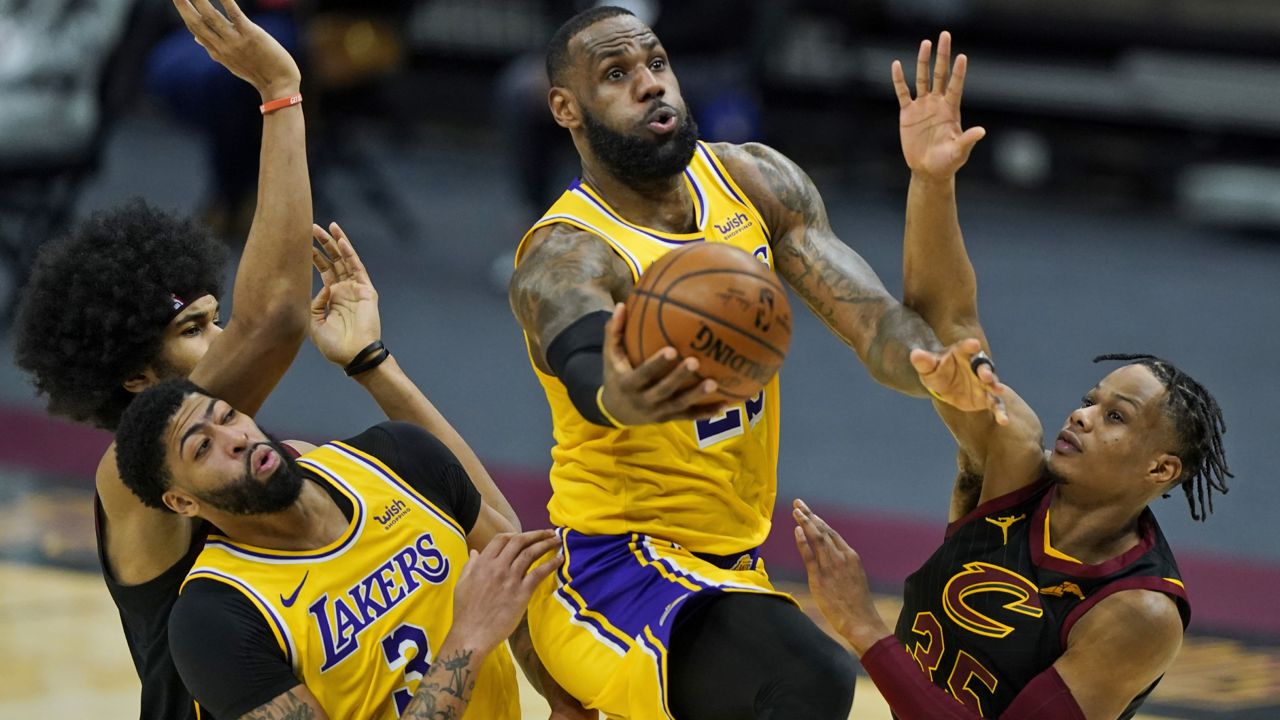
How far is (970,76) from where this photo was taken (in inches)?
526

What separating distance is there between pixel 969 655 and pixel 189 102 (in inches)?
294

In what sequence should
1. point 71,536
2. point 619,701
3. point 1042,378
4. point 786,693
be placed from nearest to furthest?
point 786,693, point 619,701, point 71,536, point 1042,378

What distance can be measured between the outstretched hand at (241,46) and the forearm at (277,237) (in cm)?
3

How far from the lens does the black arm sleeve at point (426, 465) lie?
177 inches

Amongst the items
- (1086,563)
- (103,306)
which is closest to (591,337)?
(103,306)

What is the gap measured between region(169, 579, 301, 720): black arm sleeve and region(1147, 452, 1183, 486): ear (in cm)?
209

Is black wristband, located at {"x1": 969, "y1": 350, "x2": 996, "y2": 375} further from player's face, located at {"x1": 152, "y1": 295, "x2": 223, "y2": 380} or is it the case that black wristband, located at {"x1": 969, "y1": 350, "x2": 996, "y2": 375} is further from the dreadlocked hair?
player's face, located at {"x1": 152, "y1": 295, "x2": 223, "y2": 380}

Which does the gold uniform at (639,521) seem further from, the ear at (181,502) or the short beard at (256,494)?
the ear at (181,502)

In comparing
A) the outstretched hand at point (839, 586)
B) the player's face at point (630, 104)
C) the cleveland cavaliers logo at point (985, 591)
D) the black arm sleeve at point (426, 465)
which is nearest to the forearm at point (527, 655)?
the black arm sleeve at point (426, 465)

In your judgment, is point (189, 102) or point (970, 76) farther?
point (970, 76)

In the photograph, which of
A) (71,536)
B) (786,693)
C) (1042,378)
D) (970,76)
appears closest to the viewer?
(786,693)

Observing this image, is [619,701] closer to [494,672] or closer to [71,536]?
[494,672]

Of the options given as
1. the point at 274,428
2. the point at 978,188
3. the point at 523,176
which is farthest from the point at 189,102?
the point at 978,188

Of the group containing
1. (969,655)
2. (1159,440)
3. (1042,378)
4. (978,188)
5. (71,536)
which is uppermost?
(978,188)
